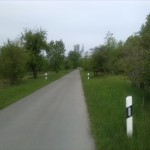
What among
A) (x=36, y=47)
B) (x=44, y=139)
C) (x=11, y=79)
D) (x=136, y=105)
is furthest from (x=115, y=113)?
(x=36, y=47)

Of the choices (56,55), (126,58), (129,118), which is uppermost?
(56,55)

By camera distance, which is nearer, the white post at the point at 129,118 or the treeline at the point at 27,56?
the white post at the point at 129,118

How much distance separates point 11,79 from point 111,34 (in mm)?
25379

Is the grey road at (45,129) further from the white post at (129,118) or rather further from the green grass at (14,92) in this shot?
the green grass at (14,92)

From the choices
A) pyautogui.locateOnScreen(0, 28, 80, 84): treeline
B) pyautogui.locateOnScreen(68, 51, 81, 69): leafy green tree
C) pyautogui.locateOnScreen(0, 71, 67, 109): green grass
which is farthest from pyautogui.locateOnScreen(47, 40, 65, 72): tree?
pyautogui.locateOnScreen(68, 51, 81, 69): leafy green tree

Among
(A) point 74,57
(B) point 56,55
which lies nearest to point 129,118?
(B) point 56,55

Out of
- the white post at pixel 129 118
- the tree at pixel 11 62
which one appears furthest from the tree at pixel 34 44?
the white post at pixel 129 118

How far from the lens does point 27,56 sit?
116ft

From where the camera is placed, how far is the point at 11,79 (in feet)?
107

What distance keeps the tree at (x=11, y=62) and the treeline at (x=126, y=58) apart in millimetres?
10176

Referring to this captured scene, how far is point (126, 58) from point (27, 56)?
2097 cm

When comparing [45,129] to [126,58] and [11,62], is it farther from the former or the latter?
[11,62]

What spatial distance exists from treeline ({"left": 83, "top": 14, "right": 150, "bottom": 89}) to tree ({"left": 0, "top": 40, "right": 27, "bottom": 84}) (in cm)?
1018

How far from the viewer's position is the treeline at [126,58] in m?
12.3
